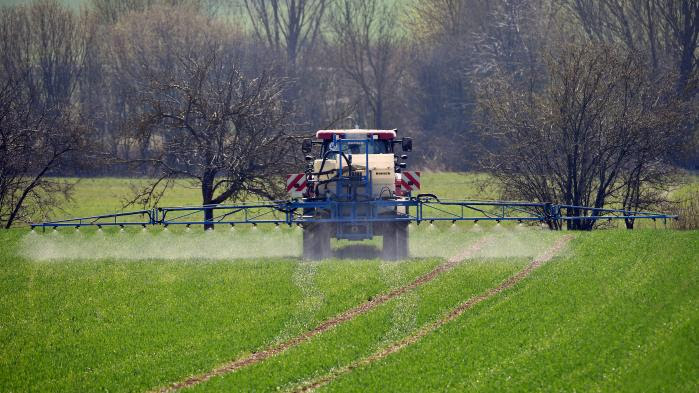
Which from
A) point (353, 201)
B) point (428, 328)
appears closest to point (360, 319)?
point (428, 328)

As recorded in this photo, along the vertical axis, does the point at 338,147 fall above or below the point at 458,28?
below

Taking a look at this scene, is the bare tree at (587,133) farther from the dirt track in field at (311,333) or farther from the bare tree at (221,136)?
the dirt track in field at (311,333)

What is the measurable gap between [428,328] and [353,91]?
238ft

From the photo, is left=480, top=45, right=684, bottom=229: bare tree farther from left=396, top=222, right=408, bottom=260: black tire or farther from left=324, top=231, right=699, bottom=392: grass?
left=324, top=231, right=699, bottom=392: grass

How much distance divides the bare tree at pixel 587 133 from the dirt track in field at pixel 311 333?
13.2 metres

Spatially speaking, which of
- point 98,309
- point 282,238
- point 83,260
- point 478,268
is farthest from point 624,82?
point 98,309

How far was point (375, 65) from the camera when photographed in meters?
89.3

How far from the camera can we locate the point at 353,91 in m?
89.4

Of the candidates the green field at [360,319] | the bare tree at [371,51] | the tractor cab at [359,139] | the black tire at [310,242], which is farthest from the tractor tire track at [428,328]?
the bare tree at [371,51]

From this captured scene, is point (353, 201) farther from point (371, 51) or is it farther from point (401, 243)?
point (371, 51)

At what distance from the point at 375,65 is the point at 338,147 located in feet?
208

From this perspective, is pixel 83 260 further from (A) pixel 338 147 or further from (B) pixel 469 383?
(B) pixel 469 383

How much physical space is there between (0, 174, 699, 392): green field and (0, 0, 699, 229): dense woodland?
9679 mm

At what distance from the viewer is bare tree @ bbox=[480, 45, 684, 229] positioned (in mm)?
37000
